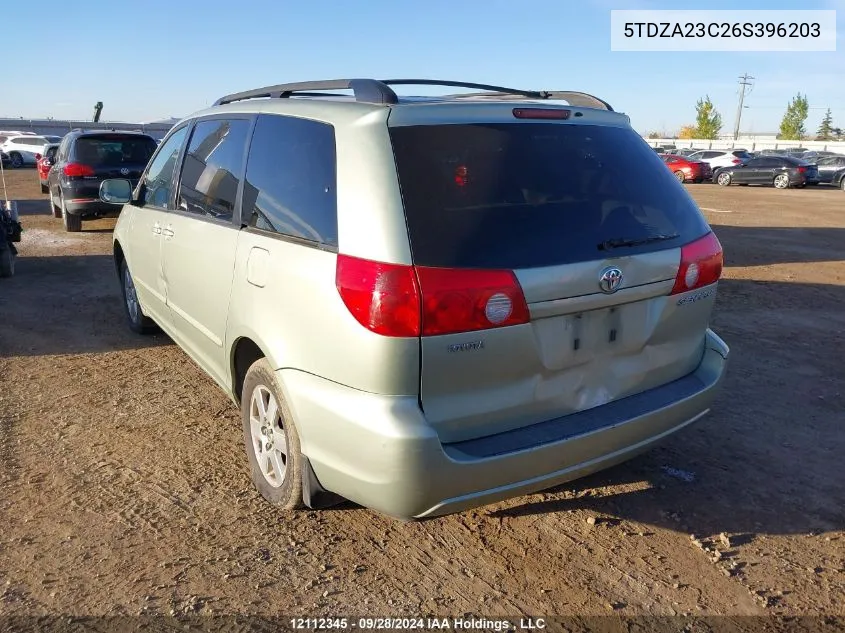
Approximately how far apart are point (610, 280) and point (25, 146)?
133 feet

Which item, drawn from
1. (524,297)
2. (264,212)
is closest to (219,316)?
(264,212)

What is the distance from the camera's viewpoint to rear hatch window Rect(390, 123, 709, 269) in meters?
2.51

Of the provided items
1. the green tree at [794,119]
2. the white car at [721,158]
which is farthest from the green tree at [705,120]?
the white car at [721,158]

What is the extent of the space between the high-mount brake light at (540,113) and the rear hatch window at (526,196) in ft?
0.13

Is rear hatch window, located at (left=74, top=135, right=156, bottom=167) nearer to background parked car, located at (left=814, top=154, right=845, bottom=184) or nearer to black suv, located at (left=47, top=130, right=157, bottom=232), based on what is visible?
black suv, located at (left=47, top=130, right=157, bottom=232)

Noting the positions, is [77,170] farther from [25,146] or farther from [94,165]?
[25,146]

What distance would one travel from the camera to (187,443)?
400 centimetres

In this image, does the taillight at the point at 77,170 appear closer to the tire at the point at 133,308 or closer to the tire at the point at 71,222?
the tire at the point at 71,222

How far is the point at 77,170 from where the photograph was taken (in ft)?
37.8

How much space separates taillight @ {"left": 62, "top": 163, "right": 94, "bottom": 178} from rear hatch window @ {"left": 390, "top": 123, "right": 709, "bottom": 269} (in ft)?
34.9

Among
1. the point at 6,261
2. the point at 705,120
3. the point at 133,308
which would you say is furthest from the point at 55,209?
the point at 705,120

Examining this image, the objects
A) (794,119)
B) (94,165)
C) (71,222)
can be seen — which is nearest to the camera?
(94,165)

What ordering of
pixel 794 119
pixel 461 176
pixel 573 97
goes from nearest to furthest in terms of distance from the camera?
pixel 461 176 < pixel 573 97 < pixel 794 119

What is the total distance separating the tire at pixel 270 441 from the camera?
2984 millimetres
